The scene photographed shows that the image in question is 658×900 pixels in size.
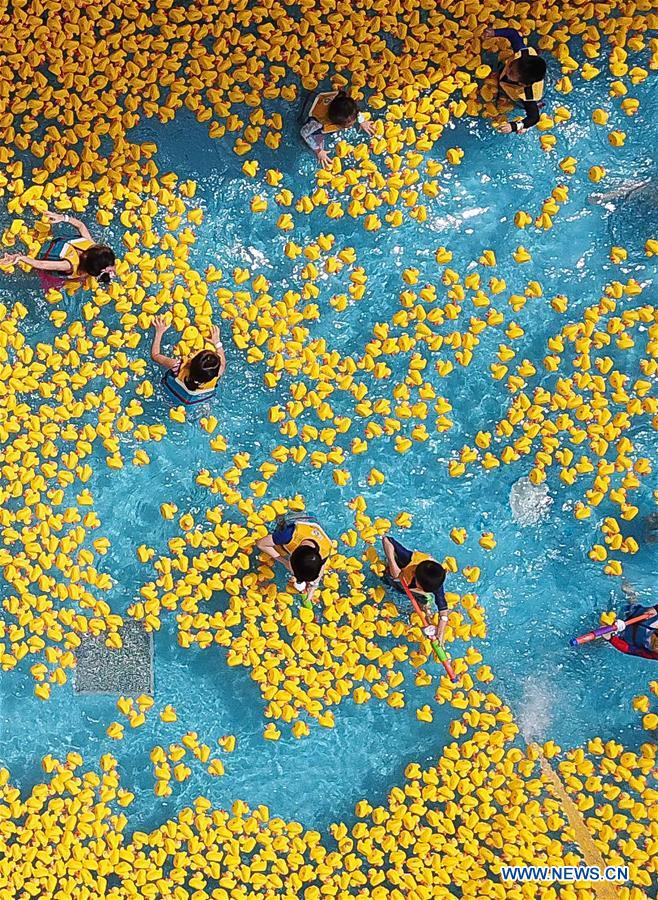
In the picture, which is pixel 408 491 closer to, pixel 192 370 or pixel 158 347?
pixel 192 370

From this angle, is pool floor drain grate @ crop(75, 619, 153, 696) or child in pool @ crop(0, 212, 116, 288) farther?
pool floor drain grate @ crop(75, 619, 153, 696)

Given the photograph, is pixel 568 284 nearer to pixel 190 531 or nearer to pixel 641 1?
pixel 641 1

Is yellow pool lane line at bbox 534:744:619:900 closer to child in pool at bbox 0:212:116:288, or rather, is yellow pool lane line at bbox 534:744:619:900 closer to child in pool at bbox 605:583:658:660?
child in pool at bbox 605:583:658:660

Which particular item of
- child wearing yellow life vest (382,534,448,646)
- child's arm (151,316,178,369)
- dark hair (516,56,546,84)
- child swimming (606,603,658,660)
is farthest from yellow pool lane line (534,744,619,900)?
dark hair (516,56,546,84)

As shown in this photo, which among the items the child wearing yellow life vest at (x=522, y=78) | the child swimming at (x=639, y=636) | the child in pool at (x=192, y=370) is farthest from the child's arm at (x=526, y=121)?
the child swimming at (x=639, y=636)

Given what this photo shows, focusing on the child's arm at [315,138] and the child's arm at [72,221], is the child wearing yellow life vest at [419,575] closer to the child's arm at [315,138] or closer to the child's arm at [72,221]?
the child's arm at [315,138]

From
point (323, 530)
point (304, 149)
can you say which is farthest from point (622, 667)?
point (304, 149)

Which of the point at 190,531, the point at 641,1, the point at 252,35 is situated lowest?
the point at 190,531
